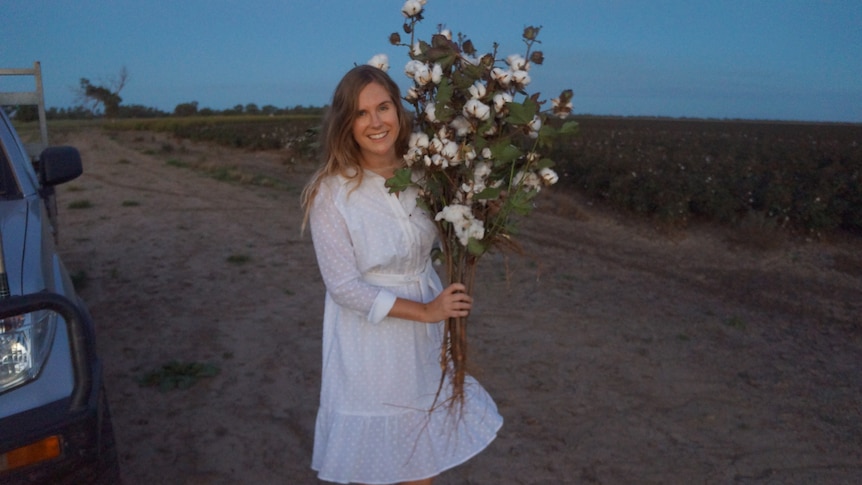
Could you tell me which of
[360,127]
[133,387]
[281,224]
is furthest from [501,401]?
[281,224]

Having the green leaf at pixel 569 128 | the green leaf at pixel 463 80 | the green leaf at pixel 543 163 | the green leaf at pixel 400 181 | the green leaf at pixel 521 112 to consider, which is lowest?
the green leaf at pixel 400 181

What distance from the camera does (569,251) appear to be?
347 inches

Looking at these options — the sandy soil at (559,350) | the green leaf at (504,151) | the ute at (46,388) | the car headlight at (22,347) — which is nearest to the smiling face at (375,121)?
the green leaf at (504,151)

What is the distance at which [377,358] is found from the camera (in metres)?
2.23

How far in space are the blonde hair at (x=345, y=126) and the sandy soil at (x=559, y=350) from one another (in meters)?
0.51

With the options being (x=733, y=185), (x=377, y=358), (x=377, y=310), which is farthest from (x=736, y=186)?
(x=377, y=310)

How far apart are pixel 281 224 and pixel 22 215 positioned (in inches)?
263

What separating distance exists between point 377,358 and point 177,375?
2.53 m

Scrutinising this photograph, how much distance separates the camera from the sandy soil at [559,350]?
137 inches

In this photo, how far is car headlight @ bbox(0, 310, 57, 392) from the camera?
2074 mm

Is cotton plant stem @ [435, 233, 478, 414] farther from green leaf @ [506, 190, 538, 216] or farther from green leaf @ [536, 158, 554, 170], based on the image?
green leaf @ [536, 158, 554, 170]

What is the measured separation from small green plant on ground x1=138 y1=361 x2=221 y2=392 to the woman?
7.16 ft

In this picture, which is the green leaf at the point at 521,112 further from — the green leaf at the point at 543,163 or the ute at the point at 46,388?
the ute at the point at 46,388

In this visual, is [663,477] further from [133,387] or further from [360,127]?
[133,387]
